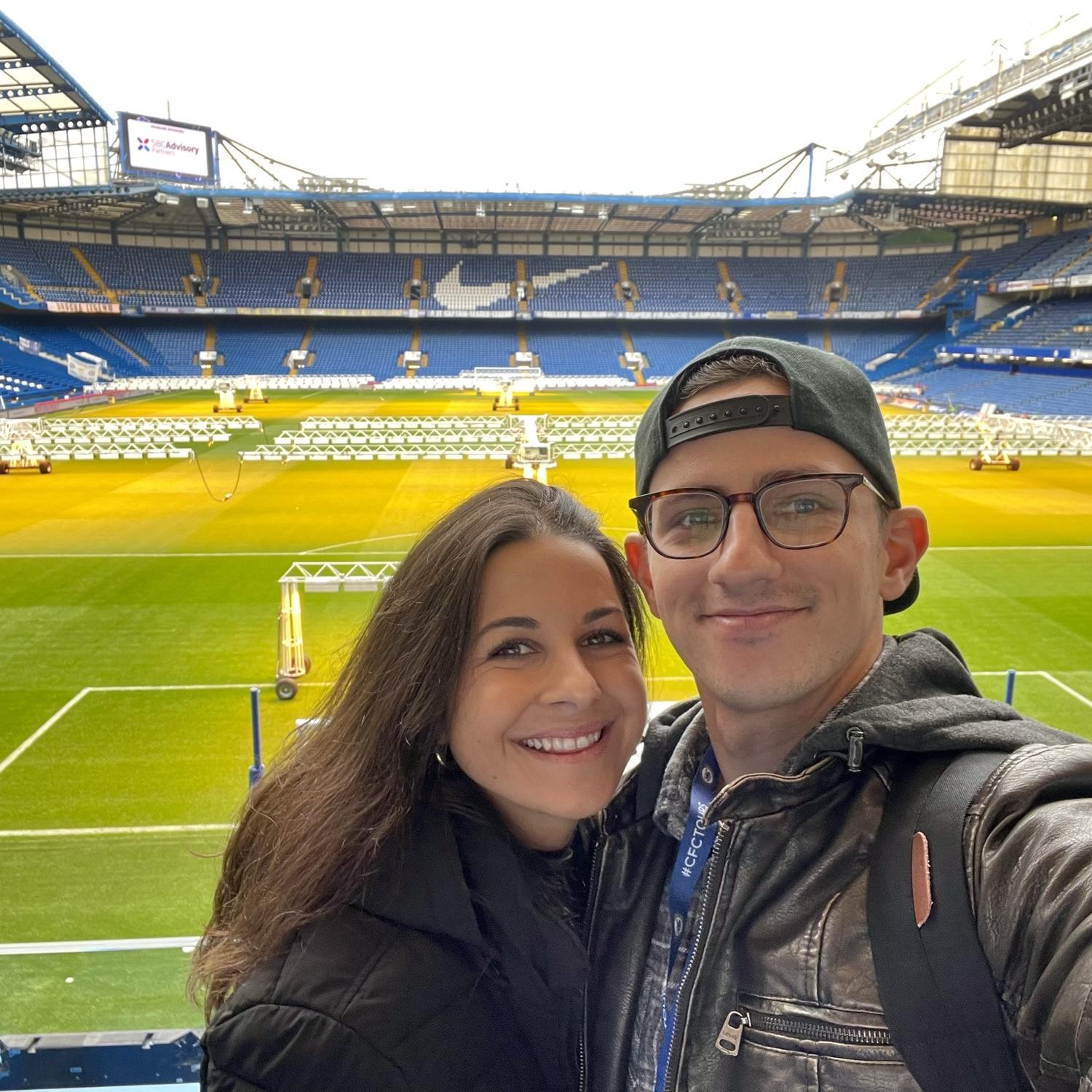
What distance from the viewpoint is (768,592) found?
5.84 feet

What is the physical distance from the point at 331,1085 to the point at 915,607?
14.9 metres

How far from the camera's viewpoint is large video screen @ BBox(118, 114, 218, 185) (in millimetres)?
60969

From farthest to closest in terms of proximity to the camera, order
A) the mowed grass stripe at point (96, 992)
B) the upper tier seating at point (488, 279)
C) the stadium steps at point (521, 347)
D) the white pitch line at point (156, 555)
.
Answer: the upper tier seating at point (488, 279) < the stadium steps at point (521, 347) < the white pitch line at point (156, 555) < the mowed grass stripe at point (96, 992)

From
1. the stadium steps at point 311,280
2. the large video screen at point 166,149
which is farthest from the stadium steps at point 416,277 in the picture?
the large video screen at point 166,149

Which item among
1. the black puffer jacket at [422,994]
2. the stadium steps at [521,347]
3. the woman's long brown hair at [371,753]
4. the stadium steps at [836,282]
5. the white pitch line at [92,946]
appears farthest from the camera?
the stadium steps at [836,282]

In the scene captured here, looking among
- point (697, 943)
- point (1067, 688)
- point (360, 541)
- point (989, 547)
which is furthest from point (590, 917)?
point (989, 547)

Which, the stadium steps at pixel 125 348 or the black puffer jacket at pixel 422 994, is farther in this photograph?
the stadium steps at pixel 125 348

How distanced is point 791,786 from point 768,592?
39 cm

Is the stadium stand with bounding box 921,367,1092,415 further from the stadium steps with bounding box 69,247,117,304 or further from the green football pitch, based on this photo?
the stadium steps with bounding box 69,247,117,304

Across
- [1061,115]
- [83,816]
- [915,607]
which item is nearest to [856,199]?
[1061,115]

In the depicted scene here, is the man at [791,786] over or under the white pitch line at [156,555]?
over

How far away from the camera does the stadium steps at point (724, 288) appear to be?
71.4m

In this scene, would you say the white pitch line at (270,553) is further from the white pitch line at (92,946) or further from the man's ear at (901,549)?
the man's ear at (901,549)

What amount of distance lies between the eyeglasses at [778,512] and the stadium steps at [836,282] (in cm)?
7409
